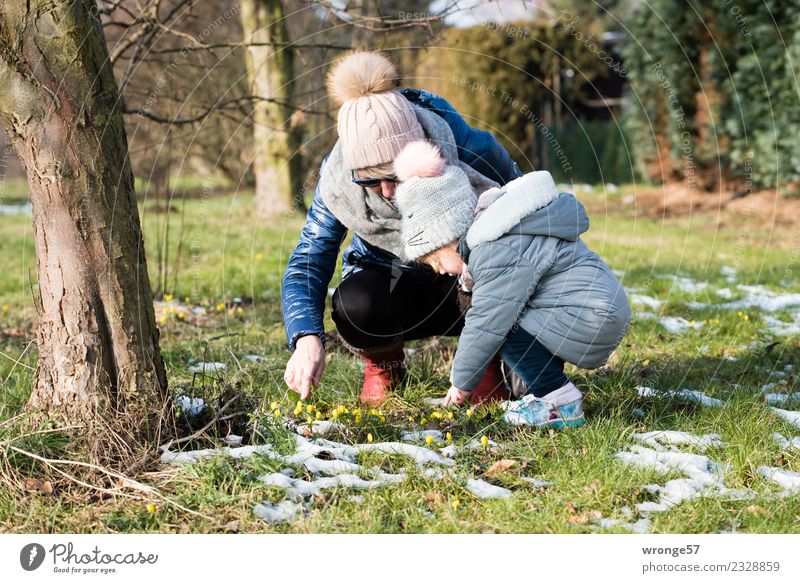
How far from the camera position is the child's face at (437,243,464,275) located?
8.73ft

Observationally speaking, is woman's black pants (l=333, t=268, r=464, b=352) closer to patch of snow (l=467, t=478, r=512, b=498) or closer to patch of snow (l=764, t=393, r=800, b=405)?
patch of snow (l=467, t=478, r=512, b=498)

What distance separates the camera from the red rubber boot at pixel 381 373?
3160 mm

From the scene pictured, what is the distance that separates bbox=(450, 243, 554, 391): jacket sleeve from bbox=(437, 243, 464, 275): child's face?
6 cm

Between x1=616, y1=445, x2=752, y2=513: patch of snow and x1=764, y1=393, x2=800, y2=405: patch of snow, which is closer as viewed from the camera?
x1=616, y1=445, x2=752, y2=513: patch of snow

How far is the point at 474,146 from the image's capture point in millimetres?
3164

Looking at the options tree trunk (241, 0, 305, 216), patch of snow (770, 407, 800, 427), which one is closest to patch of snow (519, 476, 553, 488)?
patch of snow (770, 407, 800, 427)

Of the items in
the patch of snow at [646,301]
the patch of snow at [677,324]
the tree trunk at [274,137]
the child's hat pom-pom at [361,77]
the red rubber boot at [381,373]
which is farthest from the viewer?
the tree trunk at [274,137]

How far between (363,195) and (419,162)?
16.2 inches

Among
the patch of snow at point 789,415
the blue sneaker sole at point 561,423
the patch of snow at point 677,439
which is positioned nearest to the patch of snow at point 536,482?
the blue sneaker sole at point 561,423

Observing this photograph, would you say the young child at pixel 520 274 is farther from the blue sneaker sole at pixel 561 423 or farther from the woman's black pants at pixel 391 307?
the woman's black pants at pixel 391 307

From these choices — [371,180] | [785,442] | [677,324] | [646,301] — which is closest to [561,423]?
[785,442]

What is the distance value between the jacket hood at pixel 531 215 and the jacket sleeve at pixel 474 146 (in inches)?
18.9

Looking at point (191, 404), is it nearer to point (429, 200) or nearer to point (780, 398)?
point (429, 200)
